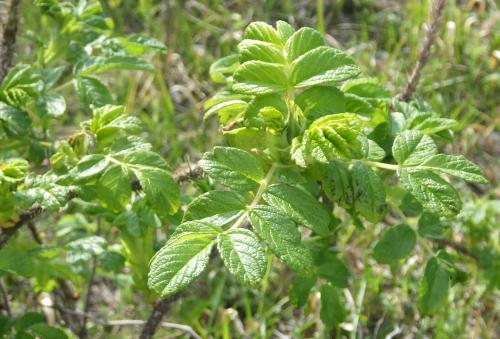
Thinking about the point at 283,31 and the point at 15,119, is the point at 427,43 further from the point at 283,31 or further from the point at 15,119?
the point at 15,119

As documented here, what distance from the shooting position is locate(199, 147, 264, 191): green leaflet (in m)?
1.57

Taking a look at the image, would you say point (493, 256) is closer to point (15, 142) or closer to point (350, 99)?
point (350, 99)

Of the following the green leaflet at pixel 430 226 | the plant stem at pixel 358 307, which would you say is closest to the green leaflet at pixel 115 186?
the green leaflet at pixel 430 226

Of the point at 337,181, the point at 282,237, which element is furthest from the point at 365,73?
the point at 282,237

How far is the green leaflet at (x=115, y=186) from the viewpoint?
1717 mm

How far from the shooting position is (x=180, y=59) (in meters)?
4.11

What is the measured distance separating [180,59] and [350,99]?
243 centimetres

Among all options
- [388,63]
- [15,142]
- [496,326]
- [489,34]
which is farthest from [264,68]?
[489,34]

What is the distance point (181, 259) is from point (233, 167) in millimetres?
276

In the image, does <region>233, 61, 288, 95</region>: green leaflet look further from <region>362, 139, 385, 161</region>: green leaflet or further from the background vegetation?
the background vegetation

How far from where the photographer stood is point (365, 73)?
150 inches

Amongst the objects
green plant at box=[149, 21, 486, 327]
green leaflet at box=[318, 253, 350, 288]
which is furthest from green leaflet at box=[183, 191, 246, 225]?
green leaflet at box=[318, 253, 350, 288]

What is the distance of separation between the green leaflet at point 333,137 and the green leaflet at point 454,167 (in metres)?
0.23

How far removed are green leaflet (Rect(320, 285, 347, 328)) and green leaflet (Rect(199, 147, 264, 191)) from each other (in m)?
0.69
